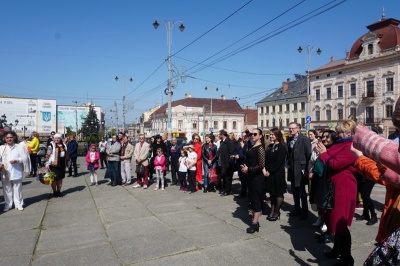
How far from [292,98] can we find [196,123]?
84.2ft

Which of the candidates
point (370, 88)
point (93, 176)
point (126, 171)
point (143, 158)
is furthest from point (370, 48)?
point (93, 176)

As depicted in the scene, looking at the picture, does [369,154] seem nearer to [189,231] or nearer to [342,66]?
[189,231]

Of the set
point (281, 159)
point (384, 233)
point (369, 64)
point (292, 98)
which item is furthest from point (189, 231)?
point (292, 98)

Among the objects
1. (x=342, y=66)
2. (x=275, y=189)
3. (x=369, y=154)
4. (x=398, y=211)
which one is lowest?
(x=275, y=189)

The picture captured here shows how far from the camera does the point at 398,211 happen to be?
2154 mm

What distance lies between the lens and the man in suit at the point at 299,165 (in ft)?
19.7

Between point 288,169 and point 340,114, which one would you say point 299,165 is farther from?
point 340,114

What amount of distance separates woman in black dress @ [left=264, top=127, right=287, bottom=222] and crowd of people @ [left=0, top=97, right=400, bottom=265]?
0.8 inches

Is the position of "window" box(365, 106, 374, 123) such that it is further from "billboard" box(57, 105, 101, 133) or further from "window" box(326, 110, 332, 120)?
"billboard" box(57, 105, 101, 133)

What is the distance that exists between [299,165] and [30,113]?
65.3m

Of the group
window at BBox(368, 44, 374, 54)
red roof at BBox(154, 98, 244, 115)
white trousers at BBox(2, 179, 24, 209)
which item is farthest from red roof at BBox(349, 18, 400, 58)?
white trousers at BBox(2, 179, 24, 209)

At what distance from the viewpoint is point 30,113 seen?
2354 inches

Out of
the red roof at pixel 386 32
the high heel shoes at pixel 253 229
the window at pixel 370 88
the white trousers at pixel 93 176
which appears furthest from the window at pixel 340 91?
the high heel shoes at pixel 253 229

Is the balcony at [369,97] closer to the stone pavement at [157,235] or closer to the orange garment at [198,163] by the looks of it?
the stone pavement at [157,235]
